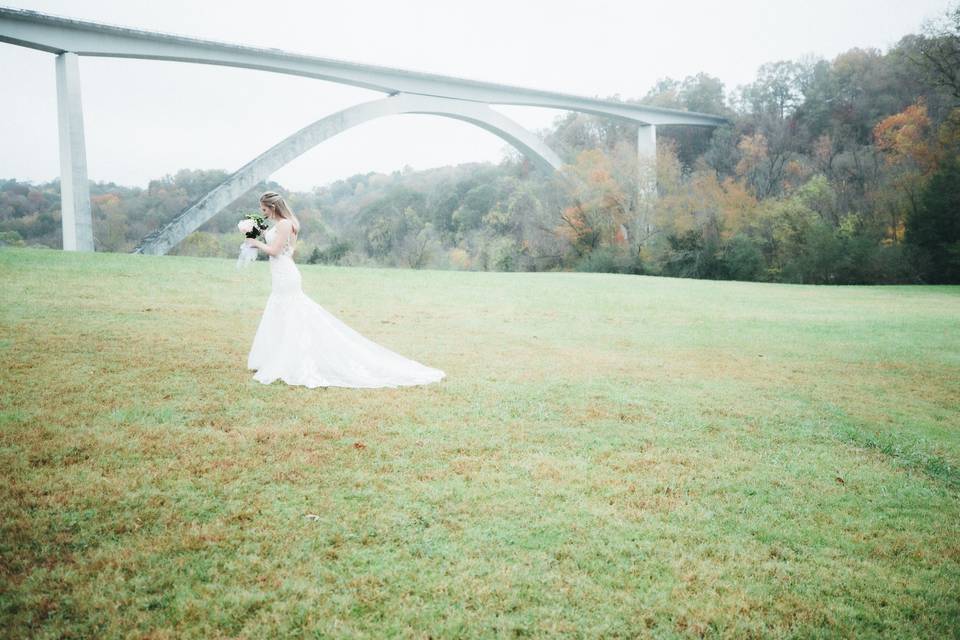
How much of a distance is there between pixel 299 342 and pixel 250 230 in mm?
1713

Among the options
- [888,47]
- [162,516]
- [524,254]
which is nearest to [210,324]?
[162,516]

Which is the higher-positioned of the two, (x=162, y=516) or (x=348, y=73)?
(x=348, y=73)

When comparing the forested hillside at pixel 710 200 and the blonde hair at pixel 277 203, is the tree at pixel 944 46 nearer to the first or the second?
the forested hillside at pixel 710 200

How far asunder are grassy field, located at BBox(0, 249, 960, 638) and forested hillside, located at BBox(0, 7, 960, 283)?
25.8m

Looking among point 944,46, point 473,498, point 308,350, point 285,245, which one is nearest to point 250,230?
point 285,245

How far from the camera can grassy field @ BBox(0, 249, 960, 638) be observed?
278cm

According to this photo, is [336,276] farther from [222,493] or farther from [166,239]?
[222,493]

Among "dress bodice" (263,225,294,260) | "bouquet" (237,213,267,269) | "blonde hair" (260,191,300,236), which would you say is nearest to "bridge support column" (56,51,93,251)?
"bouquet" (237,213,267,269)

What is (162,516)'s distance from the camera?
11.3ft

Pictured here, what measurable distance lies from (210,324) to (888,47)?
61.0m

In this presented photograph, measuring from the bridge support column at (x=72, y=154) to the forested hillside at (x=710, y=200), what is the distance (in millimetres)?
5300

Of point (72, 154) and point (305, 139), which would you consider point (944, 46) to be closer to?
point (305, 139)

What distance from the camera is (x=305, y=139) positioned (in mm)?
31547

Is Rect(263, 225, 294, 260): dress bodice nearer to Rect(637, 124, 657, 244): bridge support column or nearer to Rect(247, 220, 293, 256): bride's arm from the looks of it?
Rect(247, 220, 293, 256): bride's arm
